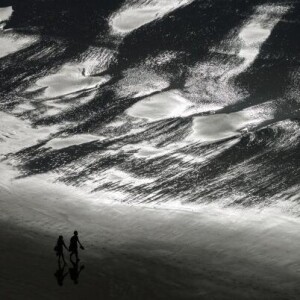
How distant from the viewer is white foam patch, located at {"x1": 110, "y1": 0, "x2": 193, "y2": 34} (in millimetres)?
40719

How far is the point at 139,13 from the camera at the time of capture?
4166 centimetres

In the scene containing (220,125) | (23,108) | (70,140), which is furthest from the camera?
(23,108)

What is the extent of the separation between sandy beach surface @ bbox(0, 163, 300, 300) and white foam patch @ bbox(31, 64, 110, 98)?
874 cm

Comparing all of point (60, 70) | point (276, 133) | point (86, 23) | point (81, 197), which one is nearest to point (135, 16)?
point (86, 23)

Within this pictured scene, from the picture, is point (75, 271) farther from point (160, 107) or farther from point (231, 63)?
point (231, 63)

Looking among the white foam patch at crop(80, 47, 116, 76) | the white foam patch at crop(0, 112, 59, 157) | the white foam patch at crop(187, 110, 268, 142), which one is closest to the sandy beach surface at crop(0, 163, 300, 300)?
the white foam patch at crop(0, 112, 59, 157)

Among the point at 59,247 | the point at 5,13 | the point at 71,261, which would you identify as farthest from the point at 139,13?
the point at 59,247

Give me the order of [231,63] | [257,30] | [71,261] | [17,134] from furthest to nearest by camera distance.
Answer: [257,30] < [231,63] < [17,134] < [71,261]

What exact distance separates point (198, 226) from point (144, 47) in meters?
16.6

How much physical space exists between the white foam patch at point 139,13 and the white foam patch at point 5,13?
20.7ft

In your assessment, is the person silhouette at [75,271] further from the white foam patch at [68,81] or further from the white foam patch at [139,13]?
the white foam patch at [139,13]

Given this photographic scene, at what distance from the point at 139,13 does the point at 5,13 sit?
8.23 metres

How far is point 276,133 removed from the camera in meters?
30.3

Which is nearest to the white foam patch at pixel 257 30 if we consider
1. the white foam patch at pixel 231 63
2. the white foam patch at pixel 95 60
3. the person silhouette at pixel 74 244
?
the white foam patch at pixel 231 63
